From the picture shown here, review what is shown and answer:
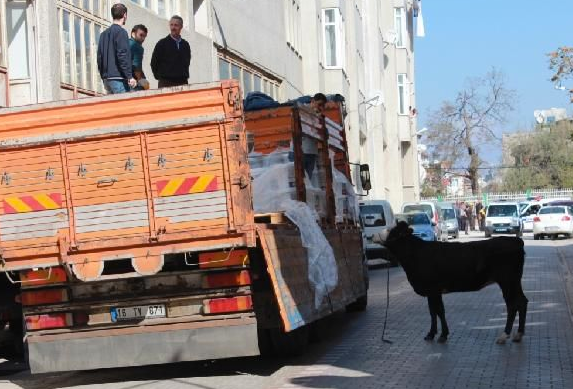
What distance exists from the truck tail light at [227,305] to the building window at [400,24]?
67054mm

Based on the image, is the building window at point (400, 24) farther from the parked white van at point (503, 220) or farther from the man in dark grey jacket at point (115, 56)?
the man in dark grey jacket at point (115, 56)

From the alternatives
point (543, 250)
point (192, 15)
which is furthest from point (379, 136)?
point (192, 15)

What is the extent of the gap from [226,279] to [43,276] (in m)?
1.90

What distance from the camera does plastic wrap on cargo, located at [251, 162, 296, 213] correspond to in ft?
41.3

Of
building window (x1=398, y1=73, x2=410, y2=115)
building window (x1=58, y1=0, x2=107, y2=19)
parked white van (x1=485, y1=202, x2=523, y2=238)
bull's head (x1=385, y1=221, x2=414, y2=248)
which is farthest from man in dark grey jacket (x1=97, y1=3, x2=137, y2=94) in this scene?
building window (x1=398, y1=73, x2=410, y2=115)

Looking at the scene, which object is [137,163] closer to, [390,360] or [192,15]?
[390,360]

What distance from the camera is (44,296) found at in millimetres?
11078

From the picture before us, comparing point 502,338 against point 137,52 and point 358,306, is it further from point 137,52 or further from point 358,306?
point 137,52

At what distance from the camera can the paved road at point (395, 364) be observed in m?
10.3

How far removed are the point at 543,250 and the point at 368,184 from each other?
2244cm

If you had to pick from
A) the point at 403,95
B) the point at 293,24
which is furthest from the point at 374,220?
the point at 403,95

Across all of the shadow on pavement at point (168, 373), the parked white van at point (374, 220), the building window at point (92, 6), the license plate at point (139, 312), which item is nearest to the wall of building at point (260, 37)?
the parked white van at point (374, 220)

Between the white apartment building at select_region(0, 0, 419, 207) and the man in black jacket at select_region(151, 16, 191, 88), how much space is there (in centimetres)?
663

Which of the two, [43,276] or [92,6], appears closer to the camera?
[43,276]
